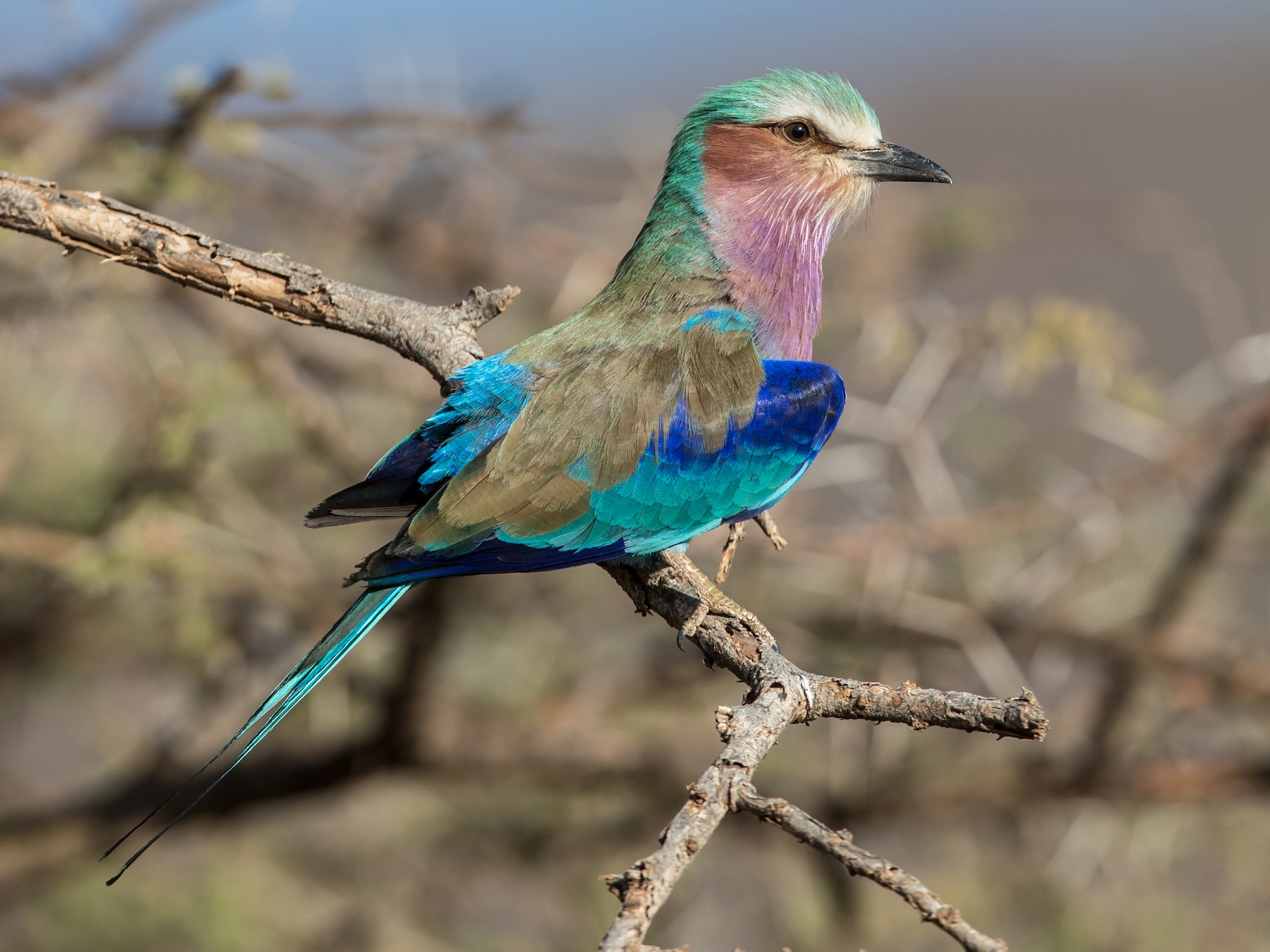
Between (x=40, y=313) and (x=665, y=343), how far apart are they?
2.31 m

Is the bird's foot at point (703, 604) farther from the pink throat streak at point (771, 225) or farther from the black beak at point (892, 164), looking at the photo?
the black beak at point (892, 164)

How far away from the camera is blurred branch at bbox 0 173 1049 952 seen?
74.1 inches

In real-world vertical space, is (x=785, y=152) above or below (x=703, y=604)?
above

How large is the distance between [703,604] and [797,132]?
5.30 feet

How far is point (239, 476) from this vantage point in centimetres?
538

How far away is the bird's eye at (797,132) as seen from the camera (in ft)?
11.9

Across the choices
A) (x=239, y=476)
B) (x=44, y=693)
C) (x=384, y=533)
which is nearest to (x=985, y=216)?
(x=384, y=533)

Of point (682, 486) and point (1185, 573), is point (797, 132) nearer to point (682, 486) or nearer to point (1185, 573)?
point (682, 486)

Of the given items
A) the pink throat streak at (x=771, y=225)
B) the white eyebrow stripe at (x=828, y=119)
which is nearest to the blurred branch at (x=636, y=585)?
the pink throat streak at (x=771, y=225)

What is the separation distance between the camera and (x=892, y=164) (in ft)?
12.1

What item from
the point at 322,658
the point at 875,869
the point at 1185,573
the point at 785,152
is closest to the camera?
the point at 875,869

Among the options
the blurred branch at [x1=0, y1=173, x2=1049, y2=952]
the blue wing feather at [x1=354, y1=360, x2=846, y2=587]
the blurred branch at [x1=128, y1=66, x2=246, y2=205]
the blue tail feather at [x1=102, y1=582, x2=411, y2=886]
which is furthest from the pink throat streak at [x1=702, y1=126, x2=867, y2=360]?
the blurred branch at [x1=128, y1=66, x2=246, y2=205]

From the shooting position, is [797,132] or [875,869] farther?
[797,132]

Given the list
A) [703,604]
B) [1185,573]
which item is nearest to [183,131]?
[703,604]
